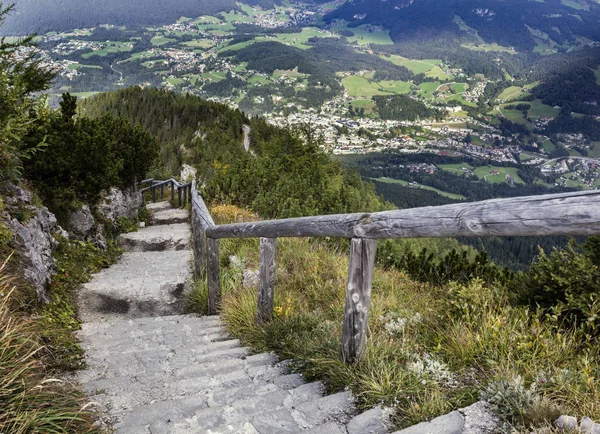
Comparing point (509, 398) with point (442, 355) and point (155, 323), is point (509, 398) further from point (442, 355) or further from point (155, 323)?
point (155, 323)

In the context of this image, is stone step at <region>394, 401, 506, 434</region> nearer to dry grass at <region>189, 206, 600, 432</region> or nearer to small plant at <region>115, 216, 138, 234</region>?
dry grass at <region>189, 206, 600, 432</region>

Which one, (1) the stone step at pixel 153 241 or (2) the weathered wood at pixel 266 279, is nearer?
(2) the weathered wood at pixel 266 279

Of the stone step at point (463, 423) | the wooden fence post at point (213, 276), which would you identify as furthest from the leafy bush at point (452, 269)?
the stone step at point (463, 423)

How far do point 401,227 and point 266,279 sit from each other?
6.48 feet

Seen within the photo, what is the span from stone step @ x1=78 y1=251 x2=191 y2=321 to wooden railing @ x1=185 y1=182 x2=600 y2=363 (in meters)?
3.17

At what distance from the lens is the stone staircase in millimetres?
2375

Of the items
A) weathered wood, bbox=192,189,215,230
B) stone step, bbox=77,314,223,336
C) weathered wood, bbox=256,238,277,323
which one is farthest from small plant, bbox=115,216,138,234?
weathered wood, bbox=256,238,277,323

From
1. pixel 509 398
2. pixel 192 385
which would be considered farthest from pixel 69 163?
pixel 509 398

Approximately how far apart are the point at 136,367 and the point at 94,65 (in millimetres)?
227471

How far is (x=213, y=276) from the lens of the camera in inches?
214

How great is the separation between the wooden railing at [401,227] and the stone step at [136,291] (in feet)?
10.4

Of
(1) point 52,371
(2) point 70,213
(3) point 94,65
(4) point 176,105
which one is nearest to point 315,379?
(1) point 52,371

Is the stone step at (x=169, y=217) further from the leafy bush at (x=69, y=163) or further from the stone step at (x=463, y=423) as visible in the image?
the stone step at (x=463, y=423)

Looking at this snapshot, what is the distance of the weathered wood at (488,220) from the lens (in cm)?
154
